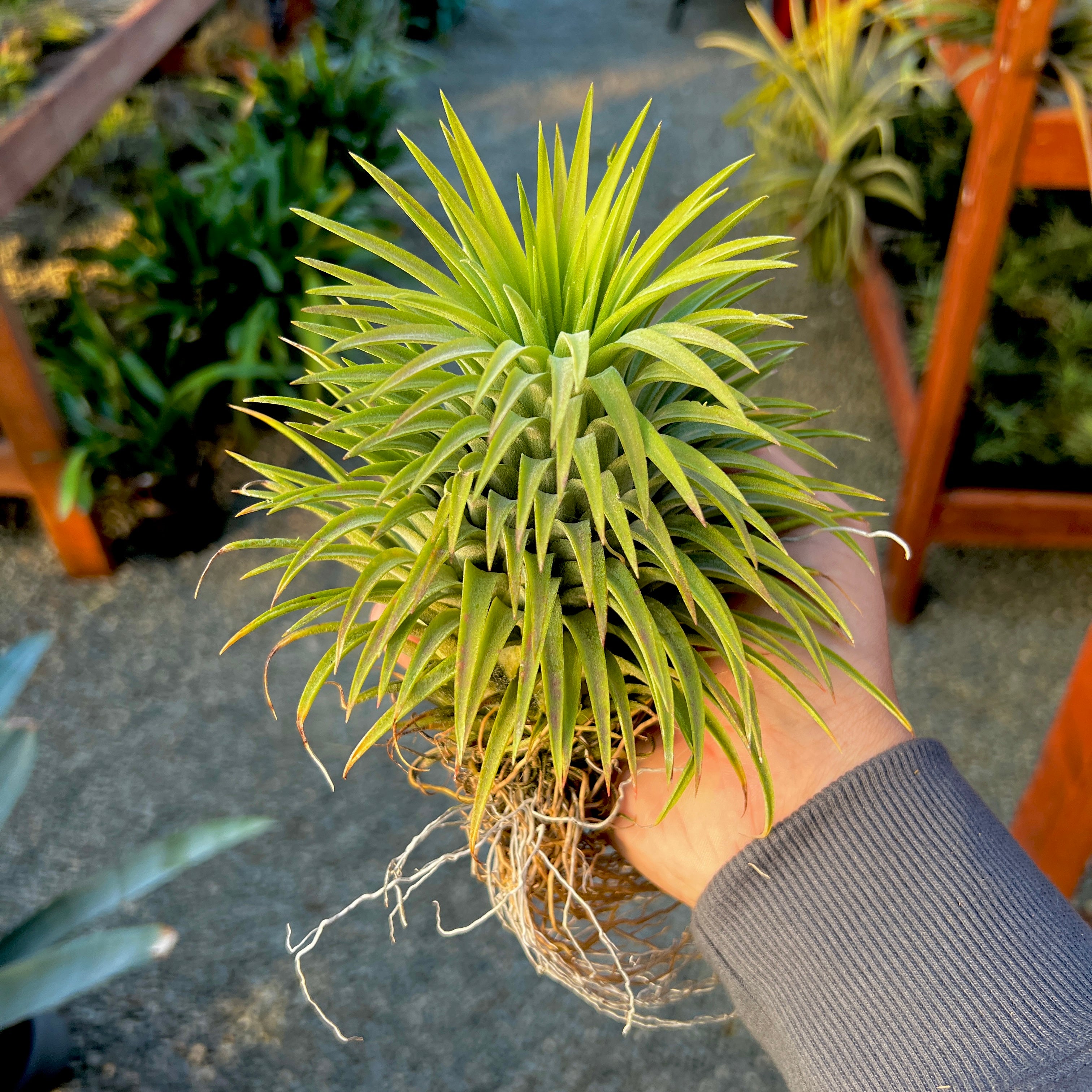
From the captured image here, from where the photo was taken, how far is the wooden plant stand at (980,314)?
1.39 m

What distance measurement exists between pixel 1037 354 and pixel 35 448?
2.37m

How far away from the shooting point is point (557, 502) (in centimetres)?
66

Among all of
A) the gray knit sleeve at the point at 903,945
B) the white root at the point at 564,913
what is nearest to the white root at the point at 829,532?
→ the gray knit sleeve at the point at 903,945

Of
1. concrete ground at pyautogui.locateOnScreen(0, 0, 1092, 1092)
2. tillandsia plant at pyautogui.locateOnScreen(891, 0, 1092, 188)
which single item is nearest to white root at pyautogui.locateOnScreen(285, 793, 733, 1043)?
concrete ground at pyautogui.locateOnScreen(0, 0, 1092, 1092)

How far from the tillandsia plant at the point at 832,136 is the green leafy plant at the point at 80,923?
2340 millimetres

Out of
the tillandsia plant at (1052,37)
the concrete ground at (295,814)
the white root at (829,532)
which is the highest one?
the tillandsia plant at (1052,37)

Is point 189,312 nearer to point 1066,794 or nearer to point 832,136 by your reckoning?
point 832,136

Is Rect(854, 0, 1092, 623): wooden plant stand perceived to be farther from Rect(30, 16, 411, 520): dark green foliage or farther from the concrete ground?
Rect(30, 16, 411, 520): dark green foliage

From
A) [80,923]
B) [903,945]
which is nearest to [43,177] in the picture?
[80,923]

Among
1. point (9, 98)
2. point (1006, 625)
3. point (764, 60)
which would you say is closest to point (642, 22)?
point (764, 60)

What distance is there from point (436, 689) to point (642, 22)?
5119 millimetres

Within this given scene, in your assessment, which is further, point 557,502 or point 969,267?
point 969,267

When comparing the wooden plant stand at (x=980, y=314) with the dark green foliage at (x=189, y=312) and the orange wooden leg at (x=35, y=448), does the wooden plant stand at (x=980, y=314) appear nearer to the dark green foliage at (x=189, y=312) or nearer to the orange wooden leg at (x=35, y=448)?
the dark green foliage at (x=189, y=312)

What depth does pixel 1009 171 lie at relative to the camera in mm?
1461
